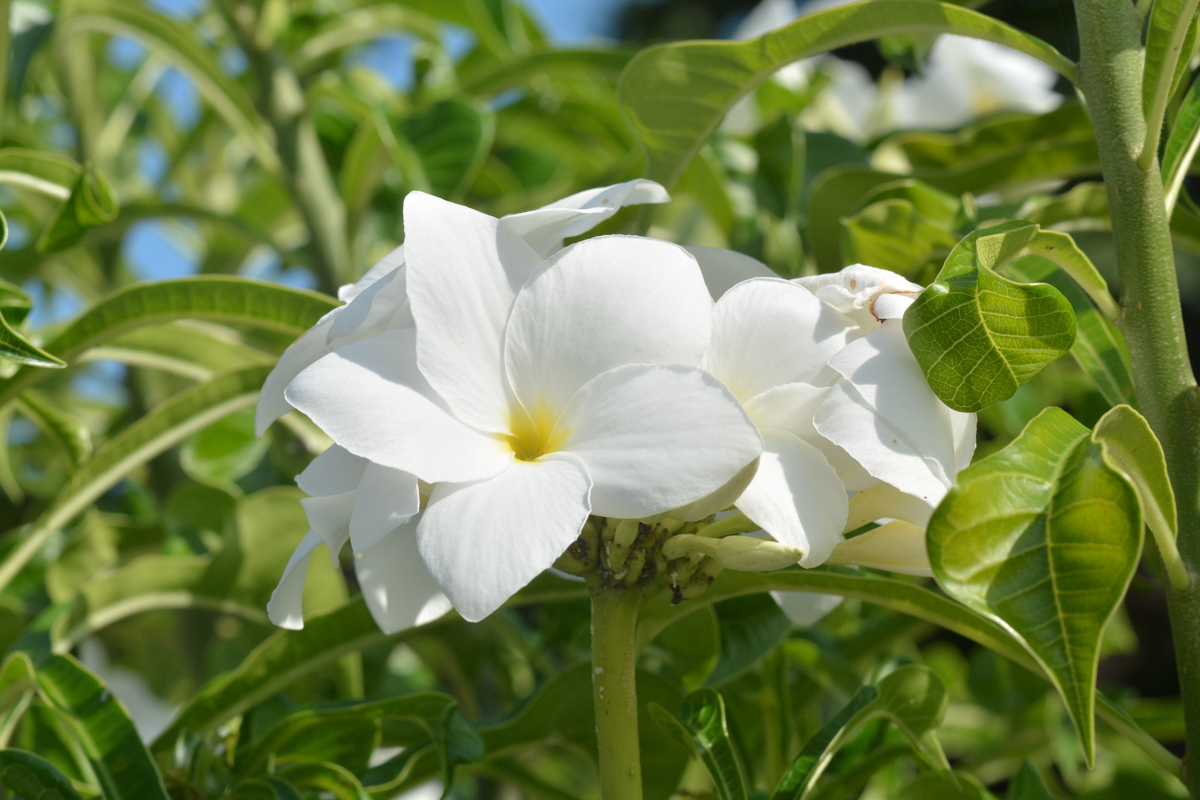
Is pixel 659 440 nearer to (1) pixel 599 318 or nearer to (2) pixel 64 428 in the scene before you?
(1) pixel 599 318

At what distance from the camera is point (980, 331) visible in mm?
389

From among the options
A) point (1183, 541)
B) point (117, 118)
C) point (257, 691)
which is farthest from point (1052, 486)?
point (117, 118)

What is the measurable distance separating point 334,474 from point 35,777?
0.29m

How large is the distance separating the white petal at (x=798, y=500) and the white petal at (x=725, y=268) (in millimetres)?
133

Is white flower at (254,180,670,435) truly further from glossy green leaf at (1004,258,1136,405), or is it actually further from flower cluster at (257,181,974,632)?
glossy green leaf at (1004,258,1136,405)

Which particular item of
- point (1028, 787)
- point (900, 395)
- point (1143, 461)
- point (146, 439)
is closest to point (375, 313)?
point (900, 395)

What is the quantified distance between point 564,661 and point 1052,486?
75 cm

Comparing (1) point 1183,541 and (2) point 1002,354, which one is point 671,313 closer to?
(2) point 1002,354

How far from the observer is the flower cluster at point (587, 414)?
1.15ft

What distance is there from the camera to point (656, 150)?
624 millimetres

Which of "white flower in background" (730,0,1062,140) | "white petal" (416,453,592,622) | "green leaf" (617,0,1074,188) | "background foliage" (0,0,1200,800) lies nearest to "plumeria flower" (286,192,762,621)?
"white petal" (416,453,592,622)

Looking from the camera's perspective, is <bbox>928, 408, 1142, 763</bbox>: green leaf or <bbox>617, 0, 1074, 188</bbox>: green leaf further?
<bbox>617, 0, 1074, 188</bbox>: green leaf

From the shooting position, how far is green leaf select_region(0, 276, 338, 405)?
663mm

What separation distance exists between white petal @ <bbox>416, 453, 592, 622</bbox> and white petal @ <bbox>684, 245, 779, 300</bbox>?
7.1 inches
